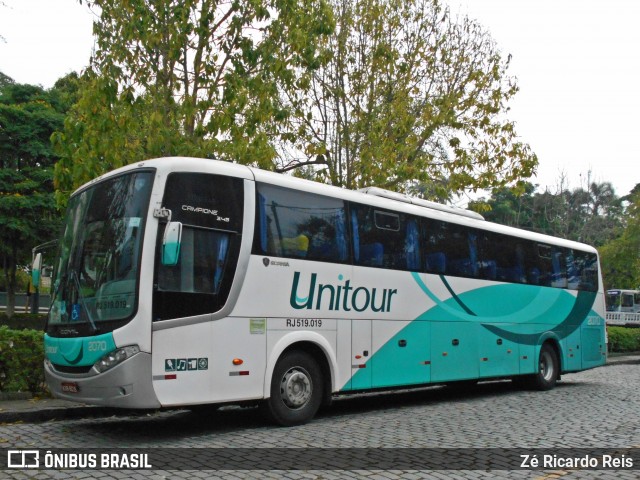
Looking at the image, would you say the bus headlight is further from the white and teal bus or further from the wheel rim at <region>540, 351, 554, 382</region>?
the wheel rim at <region>540, 351, 554, 382</region>

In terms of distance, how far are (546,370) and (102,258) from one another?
437 inches

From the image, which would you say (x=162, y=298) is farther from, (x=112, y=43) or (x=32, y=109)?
(x=32, y=109)

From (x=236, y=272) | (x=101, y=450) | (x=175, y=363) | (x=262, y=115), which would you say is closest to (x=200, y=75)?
(x=262, y=115)

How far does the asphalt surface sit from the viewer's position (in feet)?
30.5

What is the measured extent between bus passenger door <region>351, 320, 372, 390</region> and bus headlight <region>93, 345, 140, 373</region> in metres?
3.81

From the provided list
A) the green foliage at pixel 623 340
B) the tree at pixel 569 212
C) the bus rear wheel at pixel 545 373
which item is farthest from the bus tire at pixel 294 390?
the tree at pixel 569 212

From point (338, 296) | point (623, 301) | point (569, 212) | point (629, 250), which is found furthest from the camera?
point (623, 301)

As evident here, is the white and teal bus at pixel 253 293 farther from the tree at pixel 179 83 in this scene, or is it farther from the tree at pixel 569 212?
the tree at pixel 569 212

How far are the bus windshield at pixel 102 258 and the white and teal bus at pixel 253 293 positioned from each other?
2 centimetres

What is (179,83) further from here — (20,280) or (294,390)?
(20,280)

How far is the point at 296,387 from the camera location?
378 inches

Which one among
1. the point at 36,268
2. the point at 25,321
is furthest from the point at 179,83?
the point at 25,321

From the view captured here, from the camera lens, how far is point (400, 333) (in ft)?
37.8

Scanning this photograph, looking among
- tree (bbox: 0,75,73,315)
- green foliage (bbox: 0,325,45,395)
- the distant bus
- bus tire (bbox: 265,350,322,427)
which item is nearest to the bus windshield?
green foliage (bbox: 0,325,45,395)
